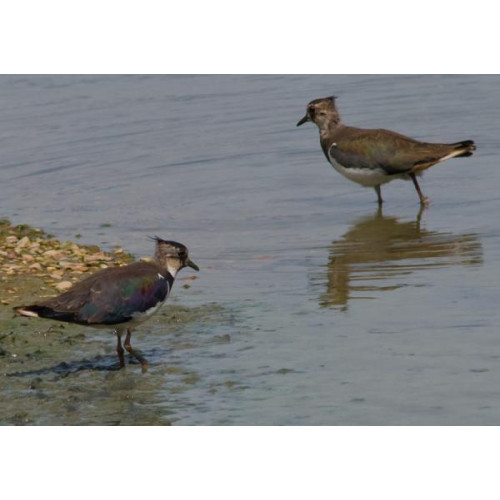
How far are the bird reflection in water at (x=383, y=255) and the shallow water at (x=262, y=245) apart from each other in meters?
0.05

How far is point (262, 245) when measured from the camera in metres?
17.5

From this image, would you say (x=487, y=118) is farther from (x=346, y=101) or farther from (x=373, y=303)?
(x=373, y=303)

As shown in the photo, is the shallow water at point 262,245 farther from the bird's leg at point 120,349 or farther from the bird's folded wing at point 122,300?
the bird's folded wing at point 122,300

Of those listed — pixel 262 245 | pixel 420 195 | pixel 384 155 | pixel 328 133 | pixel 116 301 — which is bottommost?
pixel 116 301

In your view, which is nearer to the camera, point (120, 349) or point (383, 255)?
point (120, 349)

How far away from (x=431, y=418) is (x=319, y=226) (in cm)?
816

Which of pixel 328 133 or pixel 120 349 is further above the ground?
pixel 328 133

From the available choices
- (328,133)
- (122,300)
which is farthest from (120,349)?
(328,133)

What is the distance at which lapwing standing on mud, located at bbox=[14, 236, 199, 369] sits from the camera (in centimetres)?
1184

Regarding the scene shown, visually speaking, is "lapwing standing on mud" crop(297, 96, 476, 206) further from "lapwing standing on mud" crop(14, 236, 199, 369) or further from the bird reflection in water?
"lapwing standing on mud" crop(14, 236, 199, 369)

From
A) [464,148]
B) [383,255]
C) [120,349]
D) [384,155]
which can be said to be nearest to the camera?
[120,349]

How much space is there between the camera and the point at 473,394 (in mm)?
11156

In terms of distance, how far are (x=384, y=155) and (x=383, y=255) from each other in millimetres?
3020

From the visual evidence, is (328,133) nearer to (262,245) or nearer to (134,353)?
(262,245)
